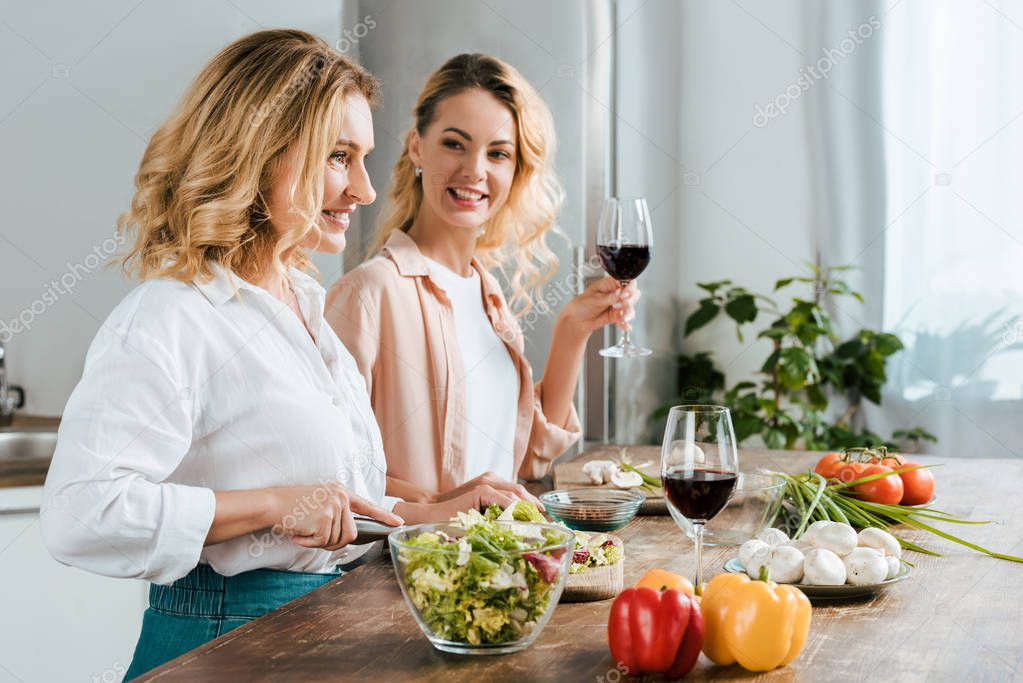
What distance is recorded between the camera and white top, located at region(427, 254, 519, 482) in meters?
2.25

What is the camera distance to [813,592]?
1.25 meters

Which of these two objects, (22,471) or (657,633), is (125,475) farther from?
(22,471)

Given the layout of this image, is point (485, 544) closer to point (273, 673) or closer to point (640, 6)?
point (273, 673)

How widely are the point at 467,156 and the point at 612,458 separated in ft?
2.35

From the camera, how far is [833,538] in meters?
1.30

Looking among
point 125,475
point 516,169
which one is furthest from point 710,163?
point 125,475

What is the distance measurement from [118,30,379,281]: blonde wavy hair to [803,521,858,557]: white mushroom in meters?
0.80

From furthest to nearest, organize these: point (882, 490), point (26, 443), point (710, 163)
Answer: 1. point (710, 163)
2. point (26, 443)
3. point (882, 490)

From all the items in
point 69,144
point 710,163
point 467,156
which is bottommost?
point 467,156

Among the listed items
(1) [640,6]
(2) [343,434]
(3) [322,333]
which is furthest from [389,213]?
(1) [640,6]

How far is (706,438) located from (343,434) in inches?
23.0

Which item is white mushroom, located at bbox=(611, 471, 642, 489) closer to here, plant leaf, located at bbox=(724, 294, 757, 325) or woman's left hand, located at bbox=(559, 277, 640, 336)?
woman's left hand, located at bbox=(559, 277, 640, 336)

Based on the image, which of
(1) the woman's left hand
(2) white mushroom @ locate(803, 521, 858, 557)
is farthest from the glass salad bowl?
(1) the woman's left hand

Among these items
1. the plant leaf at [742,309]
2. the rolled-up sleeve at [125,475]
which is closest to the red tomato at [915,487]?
the rolled-up sleeve at [125,475]
